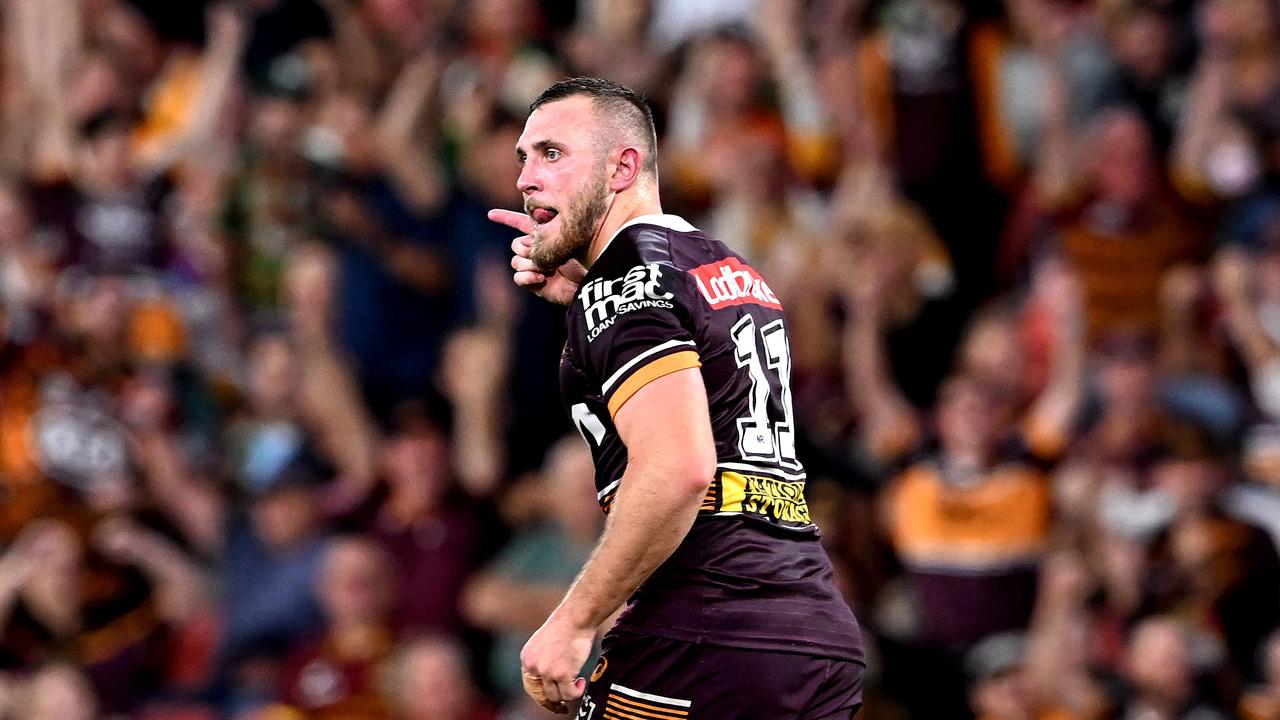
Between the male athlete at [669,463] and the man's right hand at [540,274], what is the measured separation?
93 millimetres

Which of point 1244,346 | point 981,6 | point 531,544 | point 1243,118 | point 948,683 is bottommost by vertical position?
point 948,683

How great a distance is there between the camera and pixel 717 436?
442 cm

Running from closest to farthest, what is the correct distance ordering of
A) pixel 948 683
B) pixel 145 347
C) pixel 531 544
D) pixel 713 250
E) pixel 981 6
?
1. pixel 713 250
2. pixel 948 683
3. pixel 531 544
4. pixel 981 6
5. pixel 145 347

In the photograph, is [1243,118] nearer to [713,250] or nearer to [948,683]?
[948,683]

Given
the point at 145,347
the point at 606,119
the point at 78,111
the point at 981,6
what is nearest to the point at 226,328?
the point at 145,347

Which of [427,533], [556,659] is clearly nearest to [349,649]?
[427,533]

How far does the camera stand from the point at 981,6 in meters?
11.2

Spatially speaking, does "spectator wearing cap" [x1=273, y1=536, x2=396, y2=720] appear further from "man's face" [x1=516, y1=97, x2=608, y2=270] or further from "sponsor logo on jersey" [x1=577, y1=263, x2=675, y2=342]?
"sponsor logo on jersey" [x1=577, y1=263, x2=675, y2=342]

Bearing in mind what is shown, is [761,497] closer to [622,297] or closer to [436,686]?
[622,297]

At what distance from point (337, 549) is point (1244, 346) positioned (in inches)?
189

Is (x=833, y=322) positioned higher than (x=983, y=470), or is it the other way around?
(x=833, y=322)

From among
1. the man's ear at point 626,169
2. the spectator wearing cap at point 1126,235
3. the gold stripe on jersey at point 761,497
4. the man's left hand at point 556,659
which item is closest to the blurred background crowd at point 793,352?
the spectator wearing cap at point 1126,235

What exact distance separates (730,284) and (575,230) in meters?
0.40

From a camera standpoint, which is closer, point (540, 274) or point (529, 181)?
point (529, 181)
